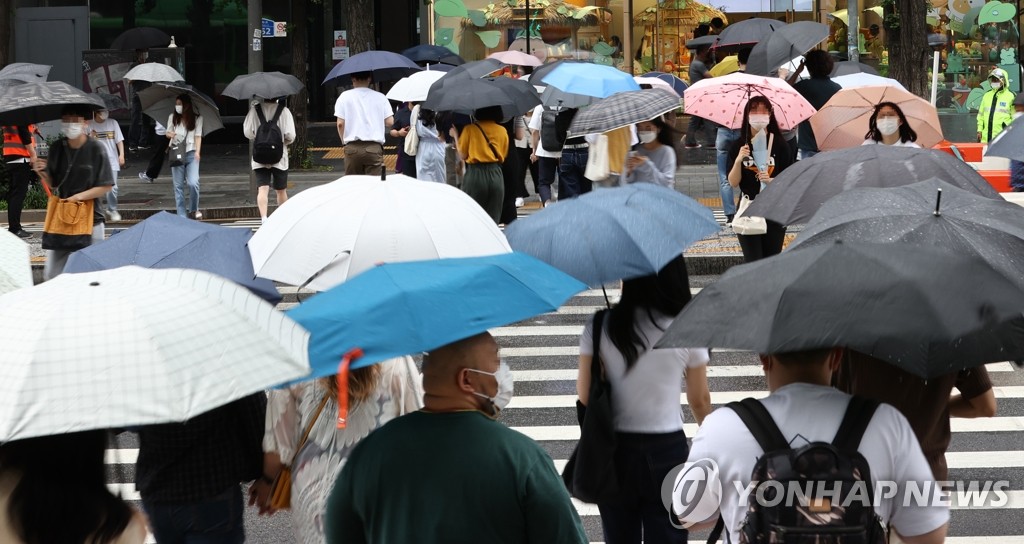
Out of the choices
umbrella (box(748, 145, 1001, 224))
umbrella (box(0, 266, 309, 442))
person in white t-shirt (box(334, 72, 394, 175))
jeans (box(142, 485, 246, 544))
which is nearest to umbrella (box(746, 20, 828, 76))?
person in white t-shirt (box(334, 72, 394, 175))

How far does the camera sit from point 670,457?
15.9 feet

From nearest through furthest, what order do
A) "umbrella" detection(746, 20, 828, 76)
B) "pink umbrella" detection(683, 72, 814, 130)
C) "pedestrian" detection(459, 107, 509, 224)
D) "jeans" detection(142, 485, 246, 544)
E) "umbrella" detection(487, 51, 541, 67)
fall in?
"jeans" detection(142, 485, 246, 544) < "pink umbrella" detection(683, 72, 814, 130) < "pedestrian" detection(459, 107, 509, 224) < "umbrella" detection(746, 20, 828, 76) < "umbrella" detection(487, 51, 541, 67)

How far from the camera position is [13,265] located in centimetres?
514

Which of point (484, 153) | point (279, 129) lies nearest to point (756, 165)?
point (484, 153)

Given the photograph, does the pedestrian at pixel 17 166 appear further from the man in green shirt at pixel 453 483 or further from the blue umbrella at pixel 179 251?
the man in green shirt at pixel 453 483

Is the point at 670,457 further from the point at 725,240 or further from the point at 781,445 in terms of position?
the point at 725,240

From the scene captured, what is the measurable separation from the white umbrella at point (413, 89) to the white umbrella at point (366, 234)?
11622 mm

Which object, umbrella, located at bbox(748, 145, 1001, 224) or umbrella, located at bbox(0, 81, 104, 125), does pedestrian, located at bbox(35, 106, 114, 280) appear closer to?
umbrella, located at bbox(0, 81, 104, 125)

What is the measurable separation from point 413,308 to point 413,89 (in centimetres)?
1403

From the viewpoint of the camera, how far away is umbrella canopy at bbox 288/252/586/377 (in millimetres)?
3373

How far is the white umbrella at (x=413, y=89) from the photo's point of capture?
671 inches

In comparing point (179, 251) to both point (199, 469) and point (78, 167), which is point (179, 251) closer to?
point (199, 469)

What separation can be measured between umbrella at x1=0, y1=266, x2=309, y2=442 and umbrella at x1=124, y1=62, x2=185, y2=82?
20.8 metres

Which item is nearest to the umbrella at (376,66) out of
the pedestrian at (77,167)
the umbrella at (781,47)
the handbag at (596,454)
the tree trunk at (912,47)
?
the umbrella at (781,47)
